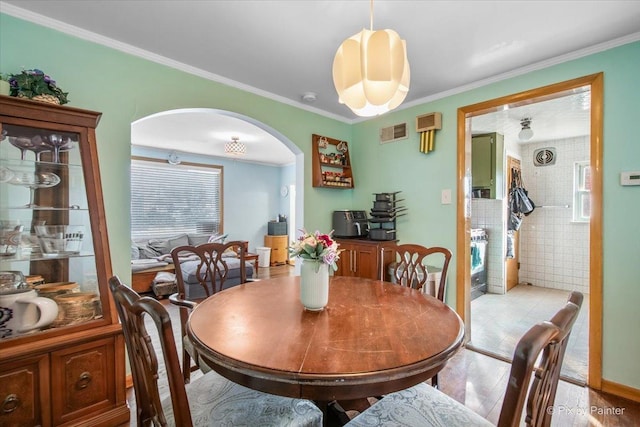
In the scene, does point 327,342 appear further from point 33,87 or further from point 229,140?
point 229,140

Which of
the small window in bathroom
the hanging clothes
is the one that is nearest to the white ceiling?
the hanging clothes

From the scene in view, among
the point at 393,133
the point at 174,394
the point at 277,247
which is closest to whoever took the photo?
the point at 174,394

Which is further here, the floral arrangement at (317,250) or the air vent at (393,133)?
the air vent at (393,133)

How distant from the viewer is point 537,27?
1843mm

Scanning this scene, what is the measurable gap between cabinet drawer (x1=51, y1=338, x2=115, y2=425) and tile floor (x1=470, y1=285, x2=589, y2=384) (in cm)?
285

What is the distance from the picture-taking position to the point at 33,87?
1.56 metres

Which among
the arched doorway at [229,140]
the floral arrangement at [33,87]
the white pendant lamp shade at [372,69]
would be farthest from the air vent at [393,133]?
the floral arrangement at [33,87]

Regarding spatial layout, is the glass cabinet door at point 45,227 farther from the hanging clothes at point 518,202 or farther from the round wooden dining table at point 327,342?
the hanging clothes at point 518,202

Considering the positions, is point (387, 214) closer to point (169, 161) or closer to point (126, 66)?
point (126, 66)

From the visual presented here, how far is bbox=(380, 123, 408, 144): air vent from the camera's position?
317 centimetres

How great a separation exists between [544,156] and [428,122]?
3.17m

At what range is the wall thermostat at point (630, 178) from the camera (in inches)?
76.5

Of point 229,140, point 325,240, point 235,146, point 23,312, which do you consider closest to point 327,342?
point 325,240

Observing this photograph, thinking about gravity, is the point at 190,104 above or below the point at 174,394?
above
